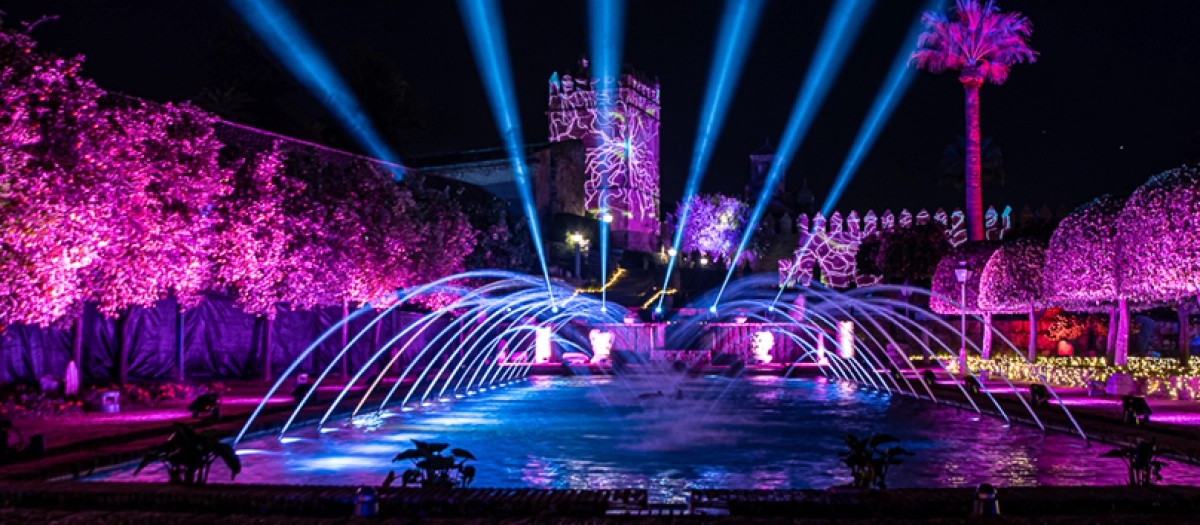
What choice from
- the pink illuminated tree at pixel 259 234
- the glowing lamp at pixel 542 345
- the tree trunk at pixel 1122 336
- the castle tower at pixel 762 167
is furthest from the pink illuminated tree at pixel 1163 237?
the castle tower at pixel 762 167

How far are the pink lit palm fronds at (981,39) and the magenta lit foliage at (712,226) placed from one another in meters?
55.2

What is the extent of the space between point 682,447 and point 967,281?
29.4 meters

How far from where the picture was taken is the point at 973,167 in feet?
180

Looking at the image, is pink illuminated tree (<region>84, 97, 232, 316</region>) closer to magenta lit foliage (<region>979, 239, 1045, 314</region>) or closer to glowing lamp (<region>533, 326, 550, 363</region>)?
glowing lamp (<region>533, 326, 550, 363</region>)

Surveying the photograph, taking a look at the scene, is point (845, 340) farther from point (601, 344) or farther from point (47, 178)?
point (47, 178)

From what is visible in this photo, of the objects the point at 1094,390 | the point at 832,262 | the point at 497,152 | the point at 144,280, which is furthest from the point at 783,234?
the point at 144,280

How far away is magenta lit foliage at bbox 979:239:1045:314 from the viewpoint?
126 ft

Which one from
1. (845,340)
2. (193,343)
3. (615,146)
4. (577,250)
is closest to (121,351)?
(193,343)

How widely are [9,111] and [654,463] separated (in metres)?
11.7

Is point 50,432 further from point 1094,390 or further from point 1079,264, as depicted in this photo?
point 1079,264

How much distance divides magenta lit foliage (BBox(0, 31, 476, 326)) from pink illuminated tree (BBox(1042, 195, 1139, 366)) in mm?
21573

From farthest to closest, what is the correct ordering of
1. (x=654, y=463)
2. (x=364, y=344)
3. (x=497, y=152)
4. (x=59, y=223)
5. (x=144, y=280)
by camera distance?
1. (x=497, y=152)
2. (x=364, y=344)
3. (x=144, y=280)
4. (x=59, y=223)
5. (x=654, y=463)

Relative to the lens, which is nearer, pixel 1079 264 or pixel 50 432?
pixel 50 432

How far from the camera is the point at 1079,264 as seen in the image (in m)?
31.9
